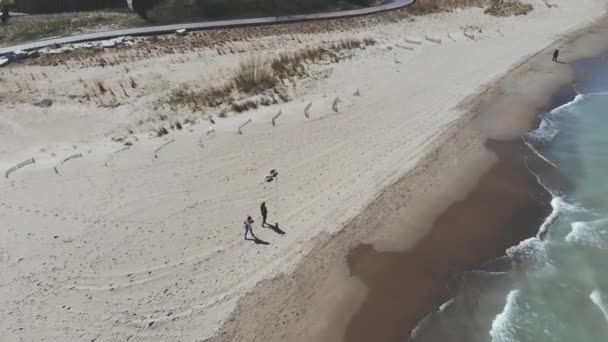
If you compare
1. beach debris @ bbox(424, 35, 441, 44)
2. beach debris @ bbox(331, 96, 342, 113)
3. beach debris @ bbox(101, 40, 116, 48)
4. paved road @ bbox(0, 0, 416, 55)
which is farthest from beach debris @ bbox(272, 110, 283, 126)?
beach debris @ bbox(424, 35, 441, 44)

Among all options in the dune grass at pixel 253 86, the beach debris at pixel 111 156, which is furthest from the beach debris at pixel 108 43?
the beach debris at pixel 111 156

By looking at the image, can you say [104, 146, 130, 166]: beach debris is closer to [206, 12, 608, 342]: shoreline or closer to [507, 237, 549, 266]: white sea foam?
[206, 12, 608, 342]: shoreline

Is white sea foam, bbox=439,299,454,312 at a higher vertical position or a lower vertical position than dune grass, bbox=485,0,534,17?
lower

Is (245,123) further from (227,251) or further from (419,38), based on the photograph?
(419,38)

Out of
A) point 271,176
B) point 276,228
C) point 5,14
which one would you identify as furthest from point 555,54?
point 5,14

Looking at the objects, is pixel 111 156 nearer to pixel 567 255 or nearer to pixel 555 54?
pixel 567 255

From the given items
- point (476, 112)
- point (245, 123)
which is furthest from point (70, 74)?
point (476, 112)
